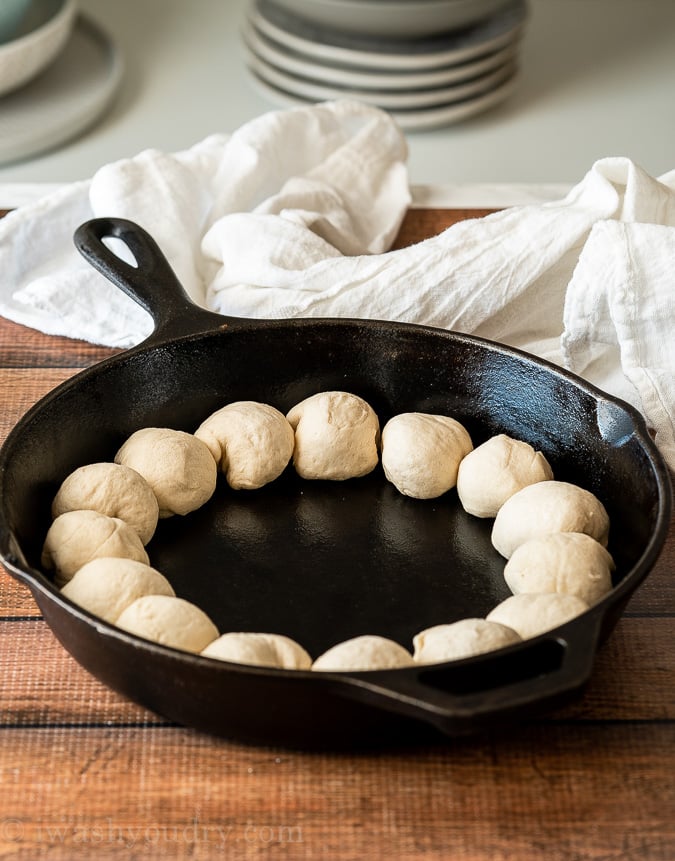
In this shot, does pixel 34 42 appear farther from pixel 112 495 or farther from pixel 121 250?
pixel 112 495

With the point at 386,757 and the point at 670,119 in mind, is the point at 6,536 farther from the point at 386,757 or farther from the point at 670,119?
the point at 670,119

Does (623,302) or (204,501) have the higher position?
(623,302)

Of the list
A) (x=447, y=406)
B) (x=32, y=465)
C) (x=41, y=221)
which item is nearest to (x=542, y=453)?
(x=447, y=406)

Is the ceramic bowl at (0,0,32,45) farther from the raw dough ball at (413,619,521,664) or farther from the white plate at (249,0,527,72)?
the raw dough ball at (413,619,521,664)

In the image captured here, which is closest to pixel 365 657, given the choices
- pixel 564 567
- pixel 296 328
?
pixel 564 567

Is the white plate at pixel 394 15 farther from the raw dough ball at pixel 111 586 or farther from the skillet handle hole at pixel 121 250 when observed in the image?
the raw dough ball at pixel 111 586

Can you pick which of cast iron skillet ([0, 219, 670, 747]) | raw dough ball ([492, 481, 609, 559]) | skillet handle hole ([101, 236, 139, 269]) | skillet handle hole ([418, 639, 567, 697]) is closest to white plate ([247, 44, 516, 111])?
skillet handle hole ([101, 236, 139, 269])
